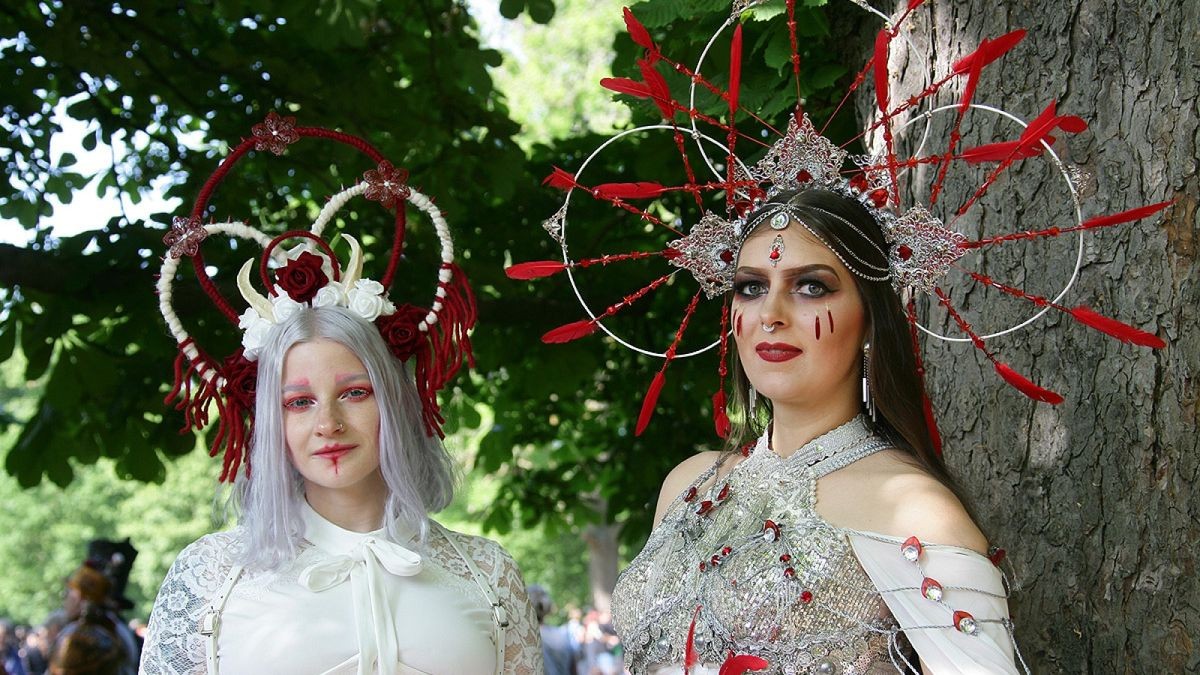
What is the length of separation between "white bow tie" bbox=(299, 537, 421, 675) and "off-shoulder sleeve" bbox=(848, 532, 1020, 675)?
3.24 feet

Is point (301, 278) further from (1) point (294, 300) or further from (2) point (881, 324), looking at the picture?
(2) point (881, 324)

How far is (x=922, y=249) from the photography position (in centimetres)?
271

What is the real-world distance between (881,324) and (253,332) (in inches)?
52.7

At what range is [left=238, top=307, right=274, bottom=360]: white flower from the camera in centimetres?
289

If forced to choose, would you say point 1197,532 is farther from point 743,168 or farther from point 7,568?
point 7,568

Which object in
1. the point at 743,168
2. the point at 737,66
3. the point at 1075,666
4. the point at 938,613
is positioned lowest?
the point at 1075,666

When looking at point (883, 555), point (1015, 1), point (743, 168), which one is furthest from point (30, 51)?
point (883, 555)

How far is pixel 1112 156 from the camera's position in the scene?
296 centimetres

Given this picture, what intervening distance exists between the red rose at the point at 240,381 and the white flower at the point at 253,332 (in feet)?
0.09

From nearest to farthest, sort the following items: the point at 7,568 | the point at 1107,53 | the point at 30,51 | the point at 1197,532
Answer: the point at 1197,532
the point at 1107,53
the point at 30,51
the point at 7,568

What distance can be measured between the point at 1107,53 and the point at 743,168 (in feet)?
2.90

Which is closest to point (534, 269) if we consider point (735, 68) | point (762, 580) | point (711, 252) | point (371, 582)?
point (711, 252)

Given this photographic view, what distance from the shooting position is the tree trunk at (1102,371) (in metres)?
2.83

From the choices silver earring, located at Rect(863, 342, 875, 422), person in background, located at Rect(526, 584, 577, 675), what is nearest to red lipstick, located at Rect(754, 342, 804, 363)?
silver earring, located at Rect(863, 342, 875, 422)
